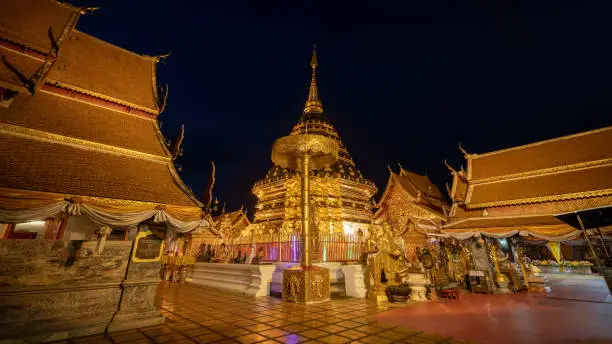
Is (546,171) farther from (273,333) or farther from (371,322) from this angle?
(273,333)

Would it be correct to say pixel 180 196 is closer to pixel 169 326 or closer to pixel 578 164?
pixel 169 326

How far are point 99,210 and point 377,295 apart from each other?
6.96 metres

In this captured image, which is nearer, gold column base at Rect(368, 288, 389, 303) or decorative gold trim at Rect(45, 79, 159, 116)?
→ decorative gold trim at Rect(45, 79, 159, 116)

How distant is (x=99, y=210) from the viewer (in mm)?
4820

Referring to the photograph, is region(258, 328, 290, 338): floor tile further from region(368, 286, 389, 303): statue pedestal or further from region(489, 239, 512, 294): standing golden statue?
region(489, 239, 512, 294): standing golden statue

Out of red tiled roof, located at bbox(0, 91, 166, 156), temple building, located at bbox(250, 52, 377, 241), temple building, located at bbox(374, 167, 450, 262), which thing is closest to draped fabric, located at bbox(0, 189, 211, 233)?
red tiled roof, located at bbox(0, 91, 166, 156)

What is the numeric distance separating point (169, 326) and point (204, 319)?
0.71m

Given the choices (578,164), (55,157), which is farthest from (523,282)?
(55,157)

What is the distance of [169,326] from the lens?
16.4 ft

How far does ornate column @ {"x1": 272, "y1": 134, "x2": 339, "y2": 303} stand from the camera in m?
7.35

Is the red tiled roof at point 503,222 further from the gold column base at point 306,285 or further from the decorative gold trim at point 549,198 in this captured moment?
the gold column base at point 306,285

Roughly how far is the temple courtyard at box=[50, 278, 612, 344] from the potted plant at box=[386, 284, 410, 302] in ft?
0.98

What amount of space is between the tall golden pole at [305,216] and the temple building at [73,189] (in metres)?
2.83

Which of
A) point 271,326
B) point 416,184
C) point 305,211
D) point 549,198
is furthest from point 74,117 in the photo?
point 416,184
